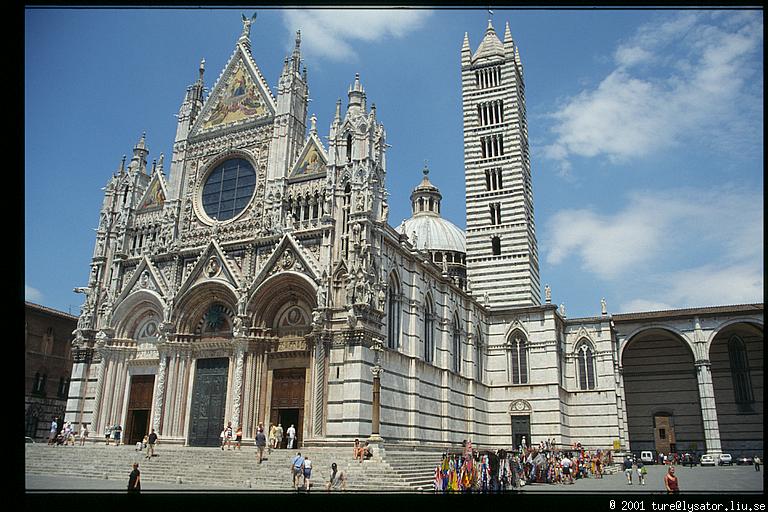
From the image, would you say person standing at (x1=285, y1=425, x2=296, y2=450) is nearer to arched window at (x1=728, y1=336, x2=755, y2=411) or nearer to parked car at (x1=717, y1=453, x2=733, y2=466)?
parked car at (x1=717, y1=453, x2=733, y2=466)

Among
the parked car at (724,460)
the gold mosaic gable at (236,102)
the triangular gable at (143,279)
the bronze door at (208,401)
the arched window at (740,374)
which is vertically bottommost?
→ the parked car at (724,460)

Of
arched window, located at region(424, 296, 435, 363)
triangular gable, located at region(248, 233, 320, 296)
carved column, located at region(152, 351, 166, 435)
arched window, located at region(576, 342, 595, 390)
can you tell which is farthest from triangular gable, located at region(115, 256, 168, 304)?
arched window, located at region(576, 342, 595, 390)

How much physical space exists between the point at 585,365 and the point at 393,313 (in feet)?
61.5

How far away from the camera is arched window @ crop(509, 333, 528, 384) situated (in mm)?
39469

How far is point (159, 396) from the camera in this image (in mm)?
28344

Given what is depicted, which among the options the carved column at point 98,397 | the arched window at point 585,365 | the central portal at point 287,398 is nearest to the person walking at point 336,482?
the central portal at point 287,398

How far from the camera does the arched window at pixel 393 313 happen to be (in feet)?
92.5

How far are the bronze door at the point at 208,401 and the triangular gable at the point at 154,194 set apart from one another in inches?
390

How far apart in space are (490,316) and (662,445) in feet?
57.4

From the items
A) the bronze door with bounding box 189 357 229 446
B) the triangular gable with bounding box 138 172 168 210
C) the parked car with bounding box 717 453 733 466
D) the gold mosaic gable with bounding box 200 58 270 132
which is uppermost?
the gold mosaic gable with bounding box 200 58 270 132

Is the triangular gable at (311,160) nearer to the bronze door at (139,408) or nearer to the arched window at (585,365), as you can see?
the bronze door at (139,408)

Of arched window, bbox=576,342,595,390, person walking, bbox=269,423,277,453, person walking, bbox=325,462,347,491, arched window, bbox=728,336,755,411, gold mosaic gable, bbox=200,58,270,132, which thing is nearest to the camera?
person walking, bbox=325,462,347,491

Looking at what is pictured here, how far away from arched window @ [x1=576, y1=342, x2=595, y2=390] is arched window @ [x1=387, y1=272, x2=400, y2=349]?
18181 mm

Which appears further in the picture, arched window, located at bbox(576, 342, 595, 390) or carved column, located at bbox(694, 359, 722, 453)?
arched window, located at bbox(576, 342, 595, 390)
